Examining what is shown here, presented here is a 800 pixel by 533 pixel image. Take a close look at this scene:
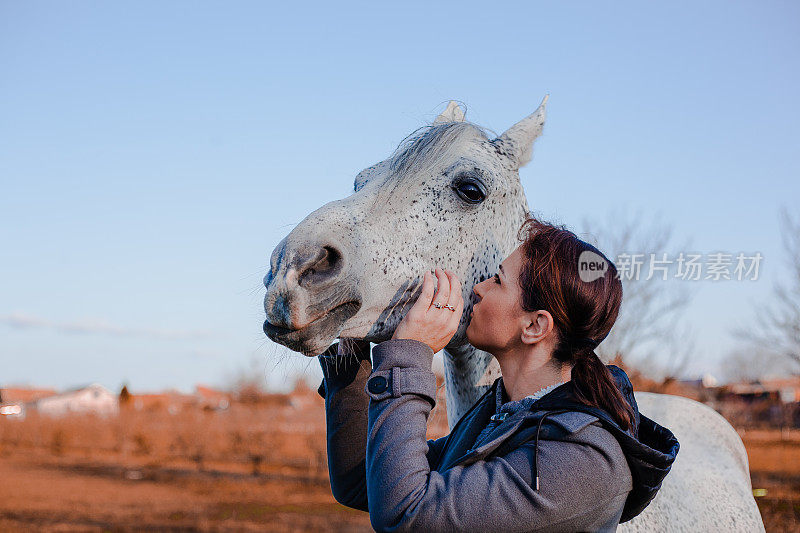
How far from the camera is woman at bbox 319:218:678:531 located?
52.8 inches

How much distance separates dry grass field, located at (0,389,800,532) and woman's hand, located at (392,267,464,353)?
13.9ft

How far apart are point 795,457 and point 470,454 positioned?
23256 millimetres

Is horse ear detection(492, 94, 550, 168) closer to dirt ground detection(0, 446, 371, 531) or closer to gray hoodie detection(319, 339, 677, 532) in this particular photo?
gray hoodie detection(319, 339, 677, 532)

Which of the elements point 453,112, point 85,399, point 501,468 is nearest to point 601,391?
point 501,468

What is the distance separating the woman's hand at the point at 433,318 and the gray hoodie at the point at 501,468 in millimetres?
52

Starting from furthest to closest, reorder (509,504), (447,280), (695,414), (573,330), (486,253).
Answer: (695,414)
(486,253)
(447,280)
(573,330)
(509,504)

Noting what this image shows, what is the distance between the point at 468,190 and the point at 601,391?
94 cm

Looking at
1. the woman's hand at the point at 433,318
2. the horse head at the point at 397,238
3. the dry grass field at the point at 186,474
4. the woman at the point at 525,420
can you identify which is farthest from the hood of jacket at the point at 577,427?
the dry grass field at the point at 186,474

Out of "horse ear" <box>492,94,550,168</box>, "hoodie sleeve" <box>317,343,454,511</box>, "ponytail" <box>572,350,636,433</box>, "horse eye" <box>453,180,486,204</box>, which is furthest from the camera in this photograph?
"horse ear" <box>492,94,550,168</box>

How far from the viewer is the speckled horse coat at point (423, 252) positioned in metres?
1.77

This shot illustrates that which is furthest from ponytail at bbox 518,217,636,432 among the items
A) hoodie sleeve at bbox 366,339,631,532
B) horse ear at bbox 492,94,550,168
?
horse ear at bbox 492,94,550,168

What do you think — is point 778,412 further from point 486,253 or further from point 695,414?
point 486,253

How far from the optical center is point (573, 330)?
1601 mm

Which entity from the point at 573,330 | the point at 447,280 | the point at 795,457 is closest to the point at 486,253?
the point at 447,280
